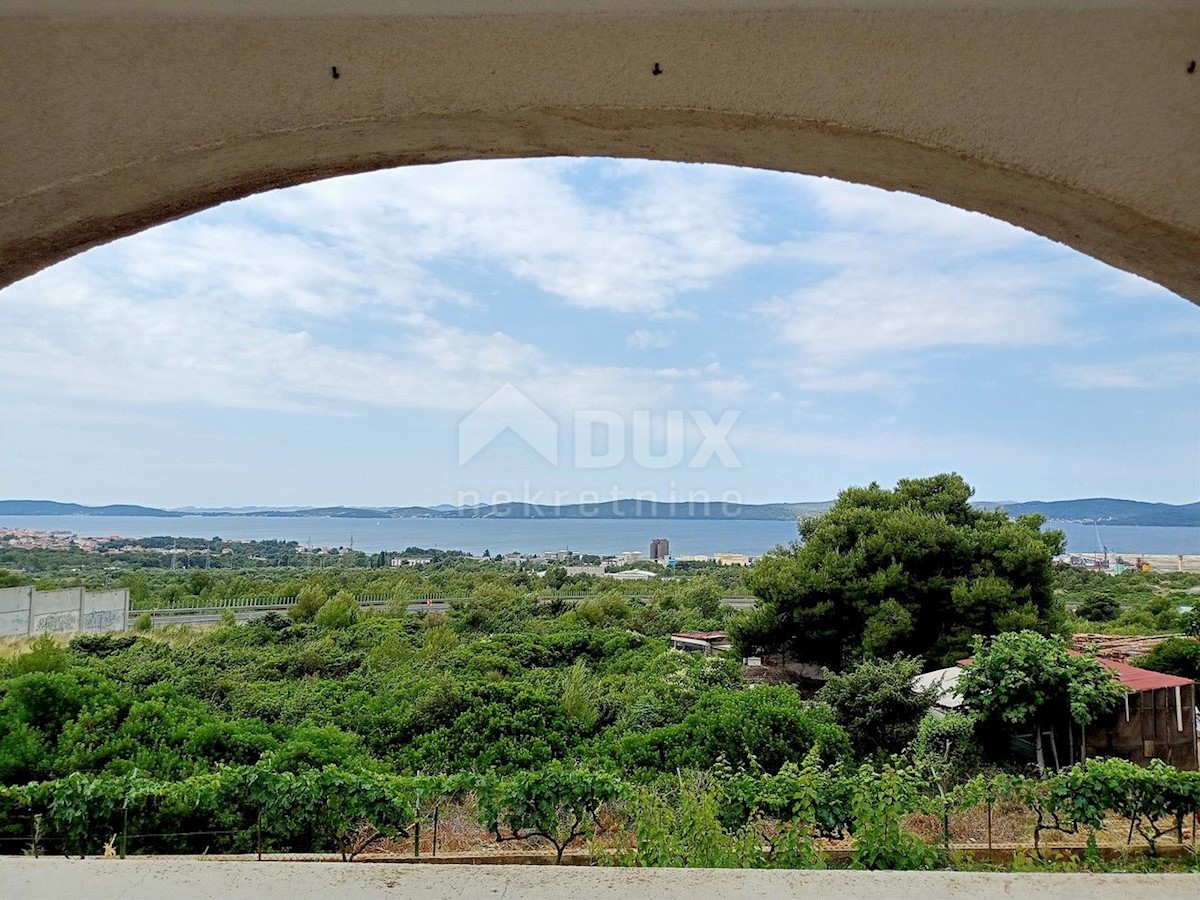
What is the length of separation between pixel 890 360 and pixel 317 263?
9217 millimetres

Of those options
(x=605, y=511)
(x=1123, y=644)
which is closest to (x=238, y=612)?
(x=605, y=511)

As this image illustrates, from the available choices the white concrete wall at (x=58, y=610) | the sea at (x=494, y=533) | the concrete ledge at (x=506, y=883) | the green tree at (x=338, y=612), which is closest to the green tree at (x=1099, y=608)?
the sea at (x=494, y=533)

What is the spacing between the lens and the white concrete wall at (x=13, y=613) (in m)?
8.73

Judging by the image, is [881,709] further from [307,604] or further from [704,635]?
[307,604]

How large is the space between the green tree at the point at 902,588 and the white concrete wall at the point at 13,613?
8432mm

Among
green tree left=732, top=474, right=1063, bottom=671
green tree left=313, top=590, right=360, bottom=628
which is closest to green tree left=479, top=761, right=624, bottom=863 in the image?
green tree left=732, top=474, right=1063, bottom=671

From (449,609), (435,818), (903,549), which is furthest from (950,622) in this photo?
(449,609)

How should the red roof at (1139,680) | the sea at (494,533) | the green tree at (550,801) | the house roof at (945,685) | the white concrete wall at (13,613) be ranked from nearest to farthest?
1. the green tree at (550,801)
2. the red roof at (1139,680)
3. the house roof at (945,685)
4. the white concrete wall at (13,613)
5. the sea at (494,533)

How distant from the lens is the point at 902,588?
24.0ft

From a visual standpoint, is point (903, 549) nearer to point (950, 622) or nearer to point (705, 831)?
point (950, 622)

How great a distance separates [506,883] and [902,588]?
19.4ft

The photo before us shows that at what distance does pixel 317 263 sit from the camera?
10820 millimetres

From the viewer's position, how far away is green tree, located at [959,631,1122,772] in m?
4.63

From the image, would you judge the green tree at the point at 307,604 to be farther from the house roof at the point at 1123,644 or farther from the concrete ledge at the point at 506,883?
the house roof at the point at 1123,644
